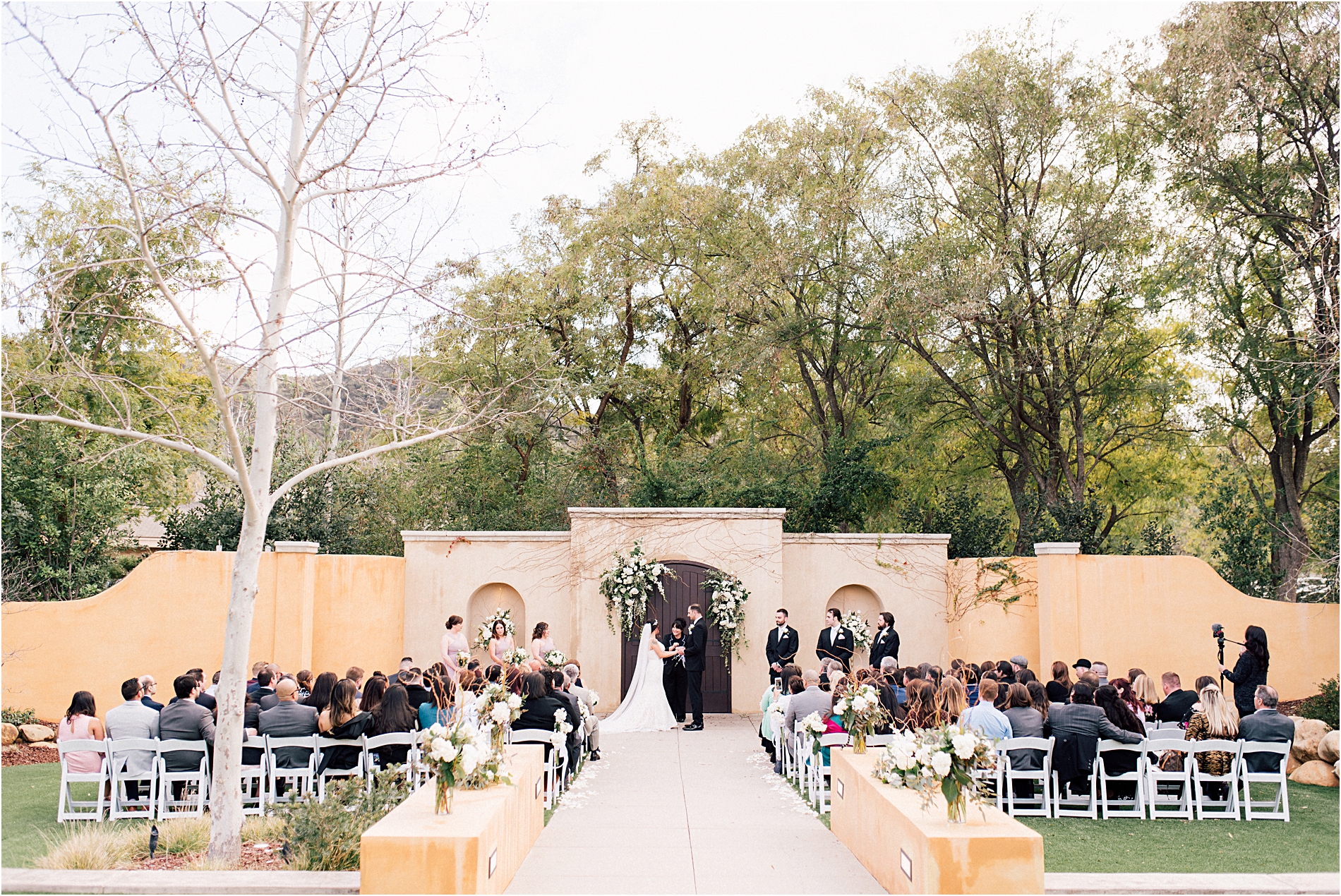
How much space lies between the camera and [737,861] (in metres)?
7.51

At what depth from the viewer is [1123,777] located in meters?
9.30

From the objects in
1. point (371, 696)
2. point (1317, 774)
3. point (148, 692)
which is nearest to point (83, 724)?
point (148, 692)

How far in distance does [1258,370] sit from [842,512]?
26.0 feet

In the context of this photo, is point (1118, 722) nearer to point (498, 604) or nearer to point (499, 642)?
point (499, 642)

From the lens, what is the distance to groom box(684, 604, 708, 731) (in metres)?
15.0

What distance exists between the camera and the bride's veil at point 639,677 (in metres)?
15.3

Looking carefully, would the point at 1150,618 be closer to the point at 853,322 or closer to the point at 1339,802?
the point at 1339,802

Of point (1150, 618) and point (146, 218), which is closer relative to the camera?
point (146, 218)

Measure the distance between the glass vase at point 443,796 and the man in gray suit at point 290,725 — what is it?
370 cm

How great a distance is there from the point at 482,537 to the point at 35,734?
7292mm

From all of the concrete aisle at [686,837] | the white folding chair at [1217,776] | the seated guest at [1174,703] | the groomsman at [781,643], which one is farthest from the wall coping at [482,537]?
the white folding chair at [1217,776]

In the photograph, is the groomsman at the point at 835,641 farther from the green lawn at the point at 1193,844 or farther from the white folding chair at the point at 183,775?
the white folding chair at the point at 183,775

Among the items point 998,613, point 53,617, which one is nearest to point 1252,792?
point 998,613

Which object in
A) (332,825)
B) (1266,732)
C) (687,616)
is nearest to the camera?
(332,825)
